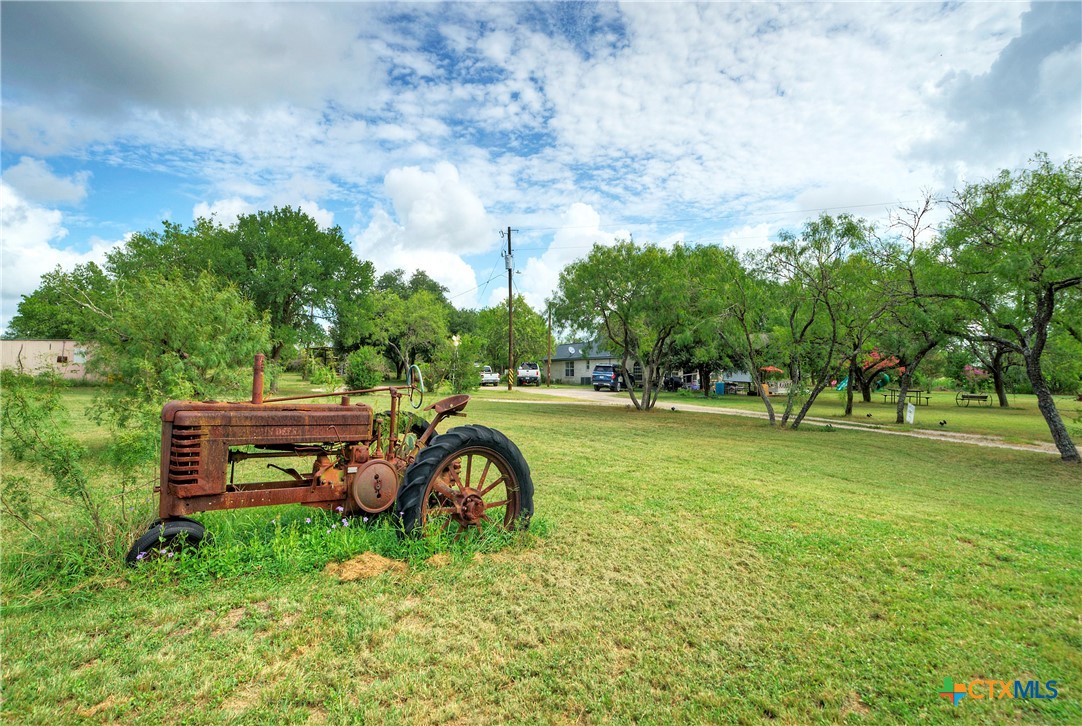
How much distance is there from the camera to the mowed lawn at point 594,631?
2504 mm

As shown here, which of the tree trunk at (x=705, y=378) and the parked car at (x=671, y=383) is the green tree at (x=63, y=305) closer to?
the tree trunk at (x=705, y=378)

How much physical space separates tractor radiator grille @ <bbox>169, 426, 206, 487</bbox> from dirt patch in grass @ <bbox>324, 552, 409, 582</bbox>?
1.13 m

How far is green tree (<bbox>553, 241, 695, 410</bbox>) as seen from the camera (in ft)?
62.4

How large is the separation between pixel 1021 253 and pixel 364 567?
41.2 ft

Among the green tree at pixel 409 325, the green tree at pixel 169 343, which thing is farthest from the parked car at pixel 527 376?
the green tree at pixel 169 343

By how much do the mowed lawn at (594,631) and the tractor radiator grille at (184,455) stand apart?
622 mm

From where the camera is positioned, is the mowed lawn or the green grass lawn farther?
the green grass lawn

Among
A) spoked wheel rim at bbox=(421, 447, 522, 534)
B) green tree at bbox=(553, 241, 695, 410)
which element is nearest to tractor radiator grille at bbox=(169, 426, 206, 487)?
spoked wheel rim at bbox=(421, 447, 522, 534)

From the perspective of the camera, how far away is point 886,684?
2.77m

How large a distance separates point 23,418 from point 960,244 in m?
15.6

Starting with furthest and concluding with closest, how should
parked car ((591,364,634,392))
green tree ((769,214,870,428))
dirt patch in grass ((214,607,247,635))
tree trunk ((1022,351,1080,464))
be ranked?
parked car ((591,364,634,392)), green tree ((769,214,870,428)), tree trunk ((1022,351,1080,464)), dirt patch in grass ((214,607,247,635))

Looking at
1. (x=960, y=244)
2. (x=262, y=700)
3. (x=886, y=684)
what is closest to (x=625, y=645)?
(x=886, y=684)

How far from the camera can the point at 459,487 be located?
4547 mm

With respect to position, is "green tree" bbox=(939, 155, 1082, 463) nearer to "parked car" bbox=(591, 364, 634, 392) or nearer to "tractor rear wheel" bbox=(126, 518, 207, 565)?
"tractor rear wheel" bbox=(126, 518, 207, 565)
